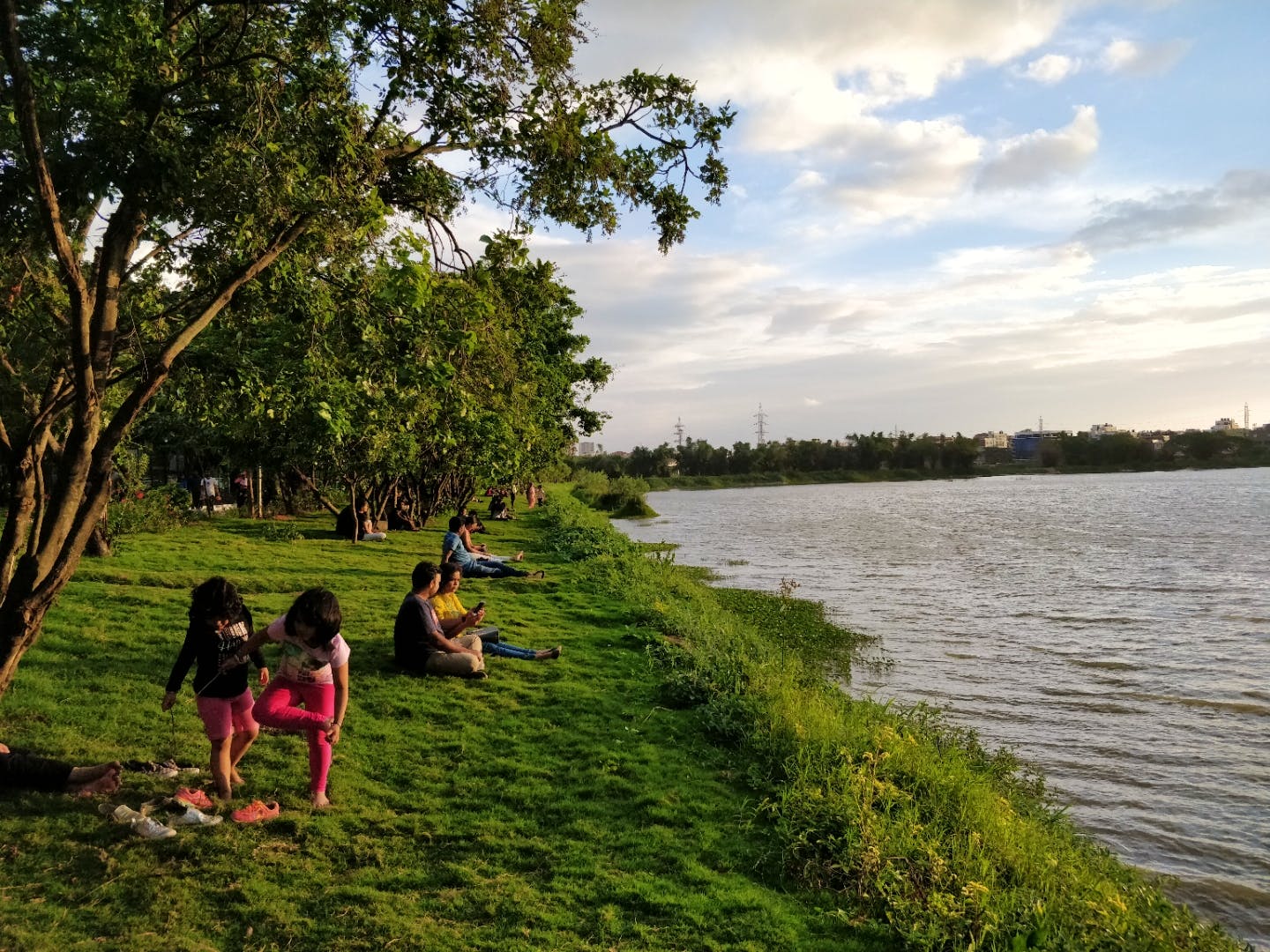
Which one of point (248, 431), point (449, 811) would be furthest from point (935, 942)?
point (248, 431)

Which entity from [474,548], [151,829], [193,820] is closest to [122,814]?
[151,829]

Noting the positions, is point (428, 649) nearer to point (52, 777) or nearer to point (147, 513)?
point (52, 777)

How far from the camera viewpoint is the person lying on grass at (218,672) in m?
5.61

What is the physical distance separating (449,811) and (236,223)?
4.39 meters

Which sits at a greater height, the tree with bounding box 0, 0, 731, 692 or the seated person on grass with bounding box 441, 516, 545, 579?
the tree with bounding box 0, 0, 731, 692

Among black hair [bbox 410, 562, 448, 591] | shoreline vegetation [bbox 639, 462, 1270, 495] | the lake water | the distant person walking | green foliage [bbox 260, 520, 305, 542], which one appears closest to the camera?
the lake water

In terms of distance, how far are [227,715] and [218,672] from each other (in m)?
0.35

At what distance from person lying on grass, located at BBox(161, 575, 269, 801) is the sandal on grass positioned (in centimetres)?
27

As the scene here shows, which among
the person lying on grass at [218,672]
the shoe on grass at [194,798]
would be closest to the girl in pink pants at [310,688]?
the person lying on grass at [218,672]

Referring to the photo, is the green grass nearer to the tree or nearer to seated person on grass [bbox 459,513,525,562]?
the tree

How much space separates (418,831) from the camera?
5777mm

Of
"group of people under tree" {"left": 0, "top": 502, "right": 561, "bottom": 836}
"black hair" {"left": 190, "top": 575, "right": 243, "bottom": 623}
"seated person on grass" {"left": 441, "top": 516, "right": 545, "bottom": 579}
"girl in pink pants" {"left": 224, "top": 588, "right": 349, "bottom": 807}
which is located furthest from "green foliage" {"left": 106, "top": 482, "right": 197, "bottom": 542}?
"girl in pink pants" {"left": 224, "top": 588, "right": 349, "bottom": 807}

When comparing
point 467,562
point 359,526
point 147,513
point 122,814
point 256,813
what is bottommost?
point 256,813

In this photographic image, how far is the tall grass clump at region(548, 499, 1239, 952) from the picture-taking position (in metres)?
5.43
